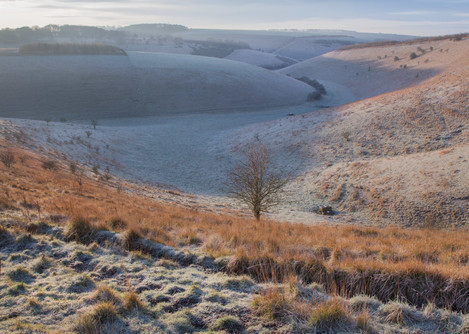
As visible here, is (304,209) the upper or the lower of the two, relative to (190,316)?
lower

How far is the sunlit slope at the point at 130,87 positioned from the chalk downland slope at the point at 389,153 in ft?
87.5

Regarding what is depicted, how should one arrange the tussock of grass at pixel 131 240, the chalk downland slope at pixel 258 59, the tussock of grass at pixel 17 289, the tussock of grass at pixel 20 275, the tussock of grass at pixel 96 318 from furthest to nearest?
the chalk downland slope at pixel 258 59 → the tussock of grass at pixel 131 240 → the tussock of grass at pixel 20 275 → the tussock of grass at pixel 17 289 → the tussock of grass at pixel 96 318

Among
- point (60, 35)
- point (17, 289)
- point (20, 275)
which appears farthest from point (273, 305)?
point (60, 35)

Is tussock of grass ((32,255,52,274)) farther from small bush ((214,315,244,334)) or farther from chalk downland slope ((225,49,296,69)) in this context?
chalk downland slope ((225,49,296,69))

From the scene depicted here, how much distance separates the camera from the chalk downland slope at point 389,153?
18.3 meters

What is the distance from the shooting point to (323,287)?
17.2ft

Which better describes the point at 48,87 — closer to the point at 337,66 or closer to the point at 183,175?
the point at 183,175

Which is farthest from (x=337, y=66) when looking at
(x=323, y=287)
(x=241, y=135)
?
(x=323, y=287)

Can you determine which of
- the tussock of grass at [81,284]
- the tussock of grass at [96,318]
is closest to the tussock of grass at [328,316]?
the tussock of grass at [96,318]

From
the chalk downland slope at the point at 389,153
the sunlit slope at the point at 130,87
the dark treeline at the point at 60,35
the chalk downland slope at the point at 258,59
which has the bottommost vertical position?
the chalk downland slope at the point at 389,153

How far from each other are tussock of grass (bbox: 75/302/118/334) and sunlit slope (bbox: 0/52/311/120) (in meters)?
55.3

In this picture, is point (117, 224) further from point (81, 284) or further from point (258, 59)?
point (258, 59)

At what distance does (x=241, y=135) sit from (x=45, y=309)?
38.4 meters

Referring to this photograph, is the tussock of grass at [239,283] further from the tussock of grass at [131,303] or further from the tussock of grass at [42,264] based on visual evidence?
the tussock of grass at [42,264]
